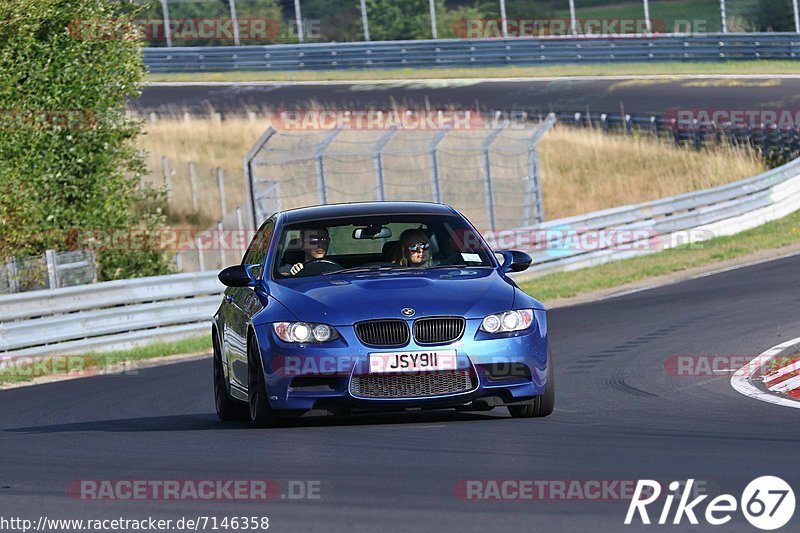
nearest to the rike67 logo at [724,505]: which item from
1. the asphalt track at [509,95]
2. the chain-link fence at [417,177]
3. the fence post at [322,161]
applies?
the fence post at [322,161]

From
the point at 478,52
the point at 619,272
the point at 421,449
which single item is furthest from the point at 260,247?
the point at 478,52

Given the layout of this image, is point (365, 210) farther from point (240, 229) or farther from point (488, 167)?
point (240, 229)

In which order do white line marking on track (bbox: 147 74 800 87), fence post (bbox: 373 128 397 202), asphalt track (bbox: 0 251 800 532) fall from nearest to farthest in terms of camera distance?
asphalt track (bbox: 0 251 800 532), fence post (bbox: 373 128 397 202), white line marking on track (bbox: 147 74 800 87)

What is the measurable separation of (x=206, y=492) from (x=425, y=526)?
1514mm

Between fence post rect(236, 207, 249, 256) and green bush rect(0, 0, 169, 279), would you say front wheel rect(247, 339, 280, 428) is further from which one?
fence post rect(236, 207, 249, 256)

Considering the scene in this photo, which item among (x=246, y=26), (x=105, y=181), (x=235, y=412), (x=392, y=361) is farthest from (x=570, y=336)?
(x=246, y=26)

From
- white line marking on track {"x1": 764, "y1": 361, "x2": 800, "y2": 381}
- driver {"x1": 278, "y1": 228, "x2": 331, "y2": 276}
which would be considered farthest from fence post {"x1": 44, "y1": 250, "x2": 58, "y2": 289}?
white line marking on track {"x1": 764, "y1": 361, "x2": 800, "y2": 381}

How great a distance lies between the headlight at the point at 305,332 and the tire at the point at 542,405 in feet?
4.44

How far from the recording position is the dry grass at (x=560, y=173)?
33906 millimetres

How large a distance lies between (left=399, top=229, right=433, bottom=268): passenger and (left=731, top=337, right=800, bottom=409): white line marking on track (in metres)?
2.53

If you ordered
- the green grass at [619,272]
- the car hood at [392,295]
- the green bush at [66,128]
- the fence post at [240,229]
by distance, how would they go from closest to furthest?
the car hood at [392,295] → the green grass at [619,272] → the green bush at [66,128] → the fence post at [240,229]

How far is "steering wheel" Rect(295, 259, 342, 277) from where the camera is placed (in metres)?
10.5

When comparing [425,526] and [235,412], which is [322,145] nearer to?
[235,412]

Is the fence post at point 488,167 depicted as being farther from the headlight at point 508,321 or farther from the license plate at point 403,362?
the license plate at point 403,362
